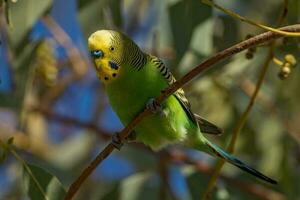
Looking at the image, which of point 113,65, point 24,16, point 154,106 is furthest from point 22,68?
point 154,106

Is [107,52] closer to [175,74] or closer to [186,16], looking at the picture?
[186,16]

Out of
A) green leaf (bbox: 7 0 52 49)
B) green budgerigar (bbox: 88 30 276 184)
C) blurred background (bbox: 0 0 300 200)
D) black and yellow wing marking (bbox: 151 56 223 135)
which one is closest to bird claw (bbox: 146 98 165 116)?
green budgerigar (bbox: 88 30 276 184)

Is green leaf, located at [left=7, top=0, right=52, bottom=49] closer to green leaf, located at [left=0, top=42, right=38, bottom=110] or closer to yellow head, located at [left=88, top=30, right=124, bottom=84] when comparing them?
green leaf, located at [left=0, top=42, right=38, bottom=110]

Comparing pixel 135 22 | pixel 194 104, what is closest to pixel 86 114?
pixel 135 22

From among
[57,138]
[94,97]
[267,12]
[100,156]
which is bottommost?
[57,138]

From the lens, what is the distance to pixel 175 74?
251 cm

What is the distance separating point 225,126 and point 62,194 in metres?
1.32

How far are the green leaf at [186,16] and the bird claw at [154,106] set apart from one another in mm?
334

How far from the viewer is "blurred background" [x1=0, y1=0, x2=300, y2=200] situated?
2.26m

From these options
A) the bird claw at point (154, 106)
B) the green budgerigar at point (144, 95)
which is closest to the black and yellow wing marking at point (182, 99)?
the green budgerigar at point (144, 95)

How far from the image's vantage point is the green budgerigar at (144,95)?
188 cm

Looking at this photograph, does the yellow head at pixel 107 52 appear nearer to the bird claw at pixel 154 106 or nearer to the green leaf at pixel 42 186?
the bird claw at pixel 154 106

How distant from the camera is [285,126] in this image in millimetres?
2975

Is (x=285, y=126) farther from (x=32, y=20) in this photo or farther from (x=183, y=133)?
(x=32, y=20)
